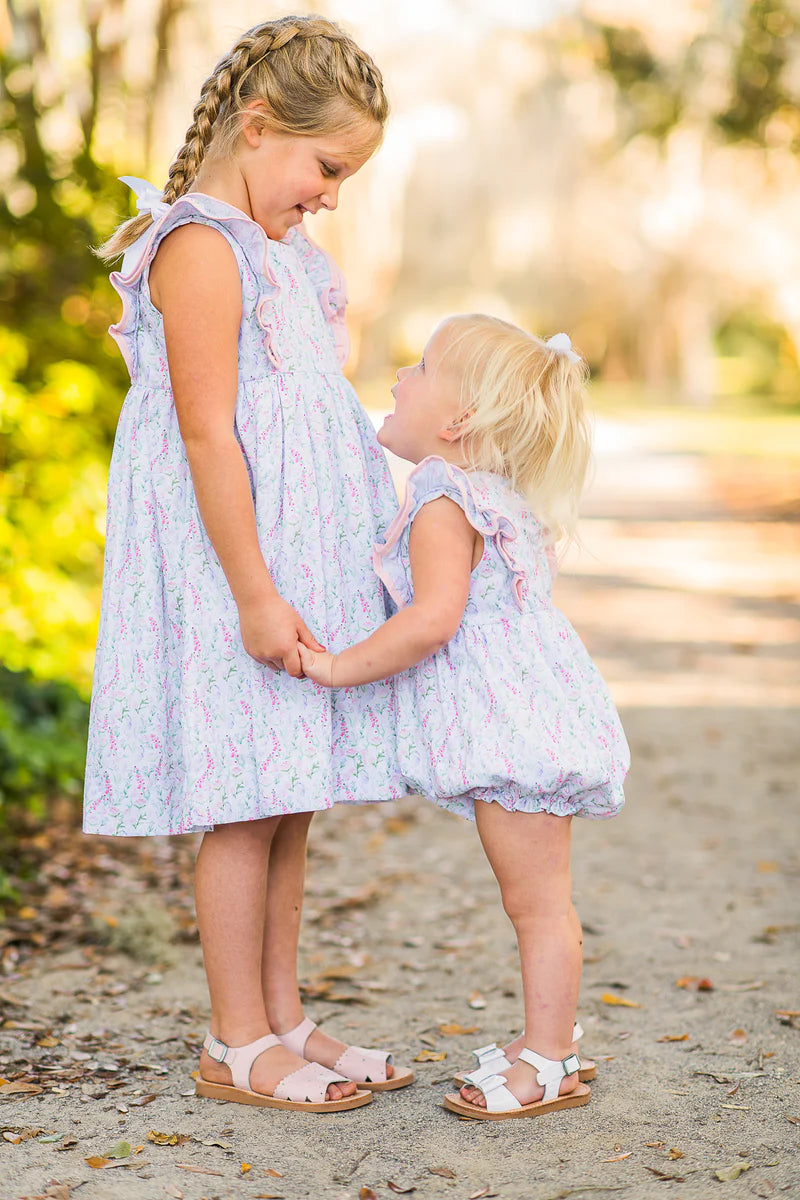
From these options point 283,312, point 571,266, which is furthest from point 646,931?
point 571,266

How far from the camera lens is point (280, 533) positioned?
2.37m

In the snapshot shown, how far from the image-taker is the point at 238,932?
244 centimetres

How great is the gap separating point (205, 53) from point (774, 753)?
495cm

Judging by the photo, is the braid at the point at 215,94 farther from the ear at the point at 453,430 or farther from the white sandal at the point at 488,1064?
the white sandal at the point at 488,1064

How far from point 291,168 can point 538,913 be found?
1348 millimetres

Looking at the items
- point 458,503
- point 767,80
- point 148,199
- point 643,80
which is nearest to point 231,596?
point 458,503

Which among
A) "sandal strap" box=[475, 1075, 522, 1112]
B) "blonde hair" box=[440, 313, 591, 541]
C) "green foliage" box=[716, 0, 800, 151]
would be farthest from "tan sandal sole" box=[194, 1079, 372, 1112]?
"green foliage" box=[716, 0, 800, 151]

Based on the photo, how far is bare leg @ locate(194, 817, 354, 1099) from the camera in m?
2.43

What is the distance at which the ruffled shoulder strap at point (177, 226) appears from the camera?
2289mm

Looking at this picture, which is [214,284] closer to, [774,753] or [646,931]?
[646,931]

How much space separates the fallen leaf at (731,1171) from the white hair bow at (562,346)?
4.52 feet

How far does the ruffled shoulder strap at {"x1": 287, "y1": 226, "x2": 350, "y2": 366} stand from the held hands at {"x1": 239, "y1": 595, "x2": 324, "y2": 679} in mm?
584

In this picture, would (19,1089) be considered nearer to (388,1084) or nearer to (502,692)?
(388,1084)

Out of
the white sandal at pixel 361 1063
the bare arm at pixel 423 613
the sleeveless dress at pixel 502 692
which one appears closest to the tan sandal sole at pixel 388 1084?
the white sandal at pixel 361 1063
